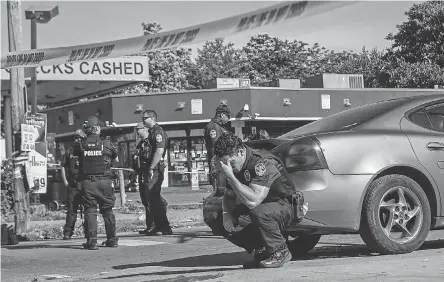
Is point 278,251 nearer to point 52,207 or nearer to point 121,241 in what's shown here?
point 121,241

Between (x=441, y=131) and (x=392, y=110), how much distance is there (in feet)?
1.54

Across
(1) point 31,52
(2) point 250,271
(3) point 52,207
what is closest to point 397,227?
(2) point 250,271

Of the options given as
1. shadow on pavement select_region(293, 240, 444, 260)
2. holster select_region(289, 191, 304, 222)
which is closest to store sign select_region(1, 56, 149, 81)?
shadow on pavement select_region(293, 240, 444, 260)

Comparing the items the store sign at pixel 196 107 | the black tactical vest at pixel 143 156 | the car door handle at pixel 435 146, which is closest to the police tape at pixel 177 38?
the car door handle at pixel 435 146

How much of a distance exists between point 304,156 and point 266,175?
0.53 metres

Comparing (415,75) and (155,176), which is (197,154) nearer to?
(415,75)

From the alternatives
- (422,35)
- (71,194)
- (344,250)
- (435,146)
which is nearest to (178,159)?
(422,35)

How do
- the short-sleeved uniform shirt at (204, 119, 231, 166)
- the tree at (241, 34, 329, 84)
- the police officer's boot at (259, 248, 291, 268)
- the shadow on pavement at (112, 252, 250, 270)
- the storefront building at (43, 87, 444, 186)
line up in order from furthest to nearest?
the tree at (241, 34, 329, 84)
the storefront building at (43, 87, 444, 186)
the short-sleeved uniform shirt at (204, 119, 231, 166)
the shadow on pavement at (112, 252, 250, 270)
the police officer's boot at (259, 248, 291, 268)

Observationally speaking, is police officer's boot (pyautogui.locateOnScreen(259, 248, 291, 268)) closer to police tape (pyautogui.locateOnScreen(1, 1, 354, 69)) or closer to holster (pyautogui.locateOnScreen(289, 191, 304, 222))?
holster (pyautogui.locateOnScreen(289, 191, 304, 222))

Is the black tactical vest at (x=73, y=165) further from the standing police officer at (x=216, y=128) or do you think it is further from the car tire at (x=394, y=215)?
the car tire at (x=394, y=215)

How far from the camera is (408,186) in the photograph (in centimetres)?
702

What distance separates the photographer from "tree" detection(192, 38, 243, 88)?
64.0 meters

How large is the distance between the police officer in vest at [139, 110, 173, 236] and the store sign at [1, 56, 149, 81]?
52.3 feet

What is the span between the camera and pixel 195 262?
7.64m
